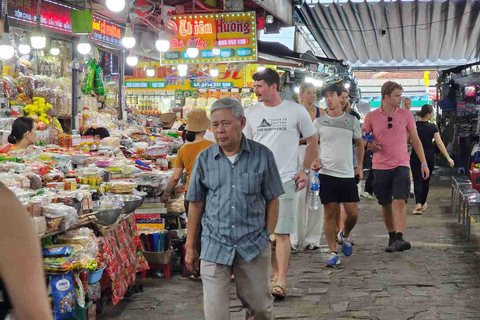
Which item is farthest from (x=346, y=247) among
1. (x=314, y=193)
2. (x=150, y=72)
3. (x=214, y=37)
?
(x=150, y=72)

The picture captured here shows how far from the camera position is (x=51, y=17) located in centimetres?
1202

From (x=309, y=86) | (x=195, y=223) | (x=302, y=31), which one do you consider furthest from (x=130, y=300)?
(x=302, y=31)

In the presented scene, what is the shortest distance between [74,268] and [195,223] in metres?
1.27

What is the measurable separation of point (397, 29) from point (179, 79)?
922cm

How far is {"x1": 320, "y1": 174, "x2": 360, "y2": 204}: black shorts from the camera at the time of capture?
889 centimetres

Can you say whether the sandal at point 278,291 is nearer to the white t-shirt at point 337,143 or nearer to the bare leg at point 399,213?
the white t-shirt at point 337,143

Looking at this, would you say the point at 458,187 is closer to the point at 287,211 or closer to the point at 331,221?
the point at 331,221

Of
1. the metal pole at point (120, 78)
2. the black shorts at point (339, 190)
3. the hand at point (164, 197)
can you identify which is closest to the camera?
the hand at point (164, 197)

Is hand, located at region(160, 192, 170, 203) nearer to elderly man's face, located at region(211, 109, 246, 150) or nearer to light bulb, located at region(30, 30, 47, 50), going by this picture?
elderly man's face, located at region(211, 109, 246, 150)

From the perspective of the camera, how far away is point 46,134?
11.1 meters

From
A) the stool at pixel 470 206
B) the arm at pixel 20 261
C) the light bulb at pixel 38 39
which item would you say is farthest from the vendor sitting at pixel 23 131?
the arm at pixel 20 261

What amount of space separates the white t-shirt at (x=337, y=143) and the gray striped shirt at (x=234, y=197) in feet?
13.1

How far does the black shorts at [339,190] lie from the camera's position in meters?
8.89

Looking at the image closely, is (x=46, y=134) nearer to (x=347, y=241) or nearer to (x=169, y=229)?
(x=169, y=229)
